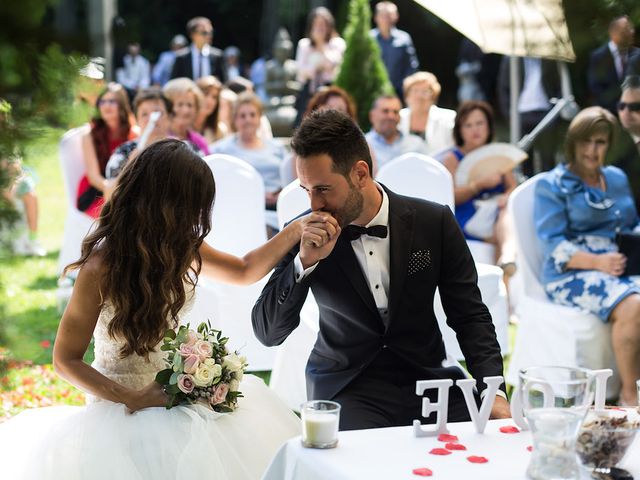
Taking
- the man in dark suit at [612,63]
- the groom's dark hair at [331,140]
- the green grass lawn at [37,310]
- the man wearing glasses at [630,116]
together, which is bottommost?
the green grass lawn at [37,310]

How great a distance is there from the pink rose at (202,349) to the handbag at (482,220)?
3771 mm

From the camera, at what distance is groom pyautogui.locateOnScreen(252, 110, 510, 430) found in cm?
304

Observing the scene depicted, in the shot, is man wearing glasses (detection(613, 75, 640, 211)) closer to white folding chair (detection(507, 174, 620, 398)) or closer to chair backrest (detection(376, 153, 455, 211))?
white folding chair (detection(507, 174, 620, 398))

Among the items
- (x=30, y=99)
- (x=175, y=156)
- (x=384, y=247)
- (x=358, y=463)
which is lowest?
(x=358, y=463)

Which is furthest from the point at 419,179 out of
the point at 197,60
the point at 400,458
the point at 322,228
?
the point at 197,60

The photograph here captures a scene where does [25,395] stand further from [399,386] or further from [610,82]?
[610,82]

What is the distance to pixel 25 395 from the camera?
5.03 m

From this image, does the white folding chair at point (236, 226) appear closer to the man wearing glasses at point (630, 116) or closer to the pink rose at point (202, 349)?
the pink rose at point (202, 349)

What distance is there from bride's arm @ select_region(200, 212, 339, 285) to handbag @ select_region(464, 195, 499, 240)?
10.6 ft

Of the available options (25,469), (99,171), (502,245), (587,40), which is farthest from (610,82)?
(99,171)

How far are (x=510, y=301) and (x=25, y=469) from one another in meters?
4.50

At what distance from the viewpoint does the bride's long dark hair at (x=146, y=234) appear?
305 centimetres

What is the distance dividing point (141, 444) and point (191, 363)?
0.27 m

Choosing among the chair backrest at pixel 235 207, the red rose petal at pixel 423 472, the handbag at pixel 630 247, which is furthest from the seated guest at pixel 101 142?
the red rose petal at pixel 423 472
